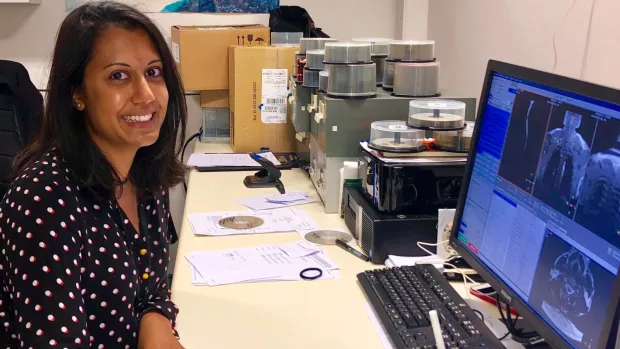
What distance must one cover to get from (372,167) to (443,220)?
233 mm

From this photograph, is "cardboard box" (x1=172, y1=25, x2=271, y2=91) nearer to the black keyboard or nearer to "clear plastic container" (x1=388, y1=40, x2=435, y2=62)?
"clear plastic container" (x1=388, y1=40, x2=435, y2=62)

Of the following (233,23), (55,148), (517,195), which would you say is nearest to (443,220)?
(517,195)

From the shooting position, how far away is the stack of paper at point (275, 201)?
2.01 m

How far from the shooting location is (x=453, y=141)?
5.32 ft

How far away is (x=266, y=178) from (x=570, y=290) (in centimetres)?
150

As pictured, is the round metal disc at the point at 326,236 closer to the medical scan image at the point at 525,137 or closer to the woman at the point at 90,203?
the woman at the point at 90,203

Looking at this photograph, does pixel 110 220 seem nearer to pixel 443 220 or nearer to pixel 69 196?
pixel 69 196

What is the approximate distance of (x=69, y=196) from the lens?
45.1 inches

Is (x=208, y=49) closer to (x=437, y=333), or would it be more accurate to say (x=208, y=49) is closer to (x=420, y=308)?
(x=420, y=308)

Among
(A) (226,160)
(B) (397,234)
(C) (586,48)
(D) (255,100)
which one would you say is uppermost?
(C) (586,48)

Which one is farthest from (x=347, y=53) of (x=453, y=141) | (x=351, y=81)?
(x=453, y=141)

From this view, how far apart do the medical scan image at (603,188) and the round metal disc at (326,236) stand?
0.88 m

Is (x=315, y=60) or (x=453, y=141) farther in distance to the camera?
(x=315, y=60)

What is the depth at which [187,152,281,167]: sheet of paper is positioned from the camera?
2520 mm
